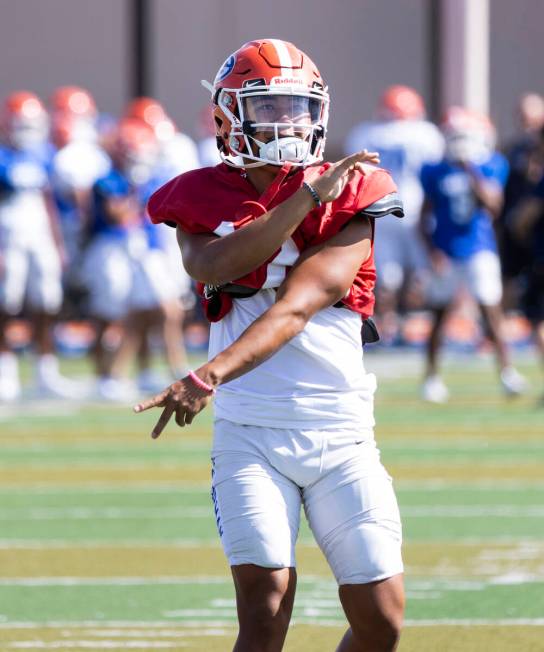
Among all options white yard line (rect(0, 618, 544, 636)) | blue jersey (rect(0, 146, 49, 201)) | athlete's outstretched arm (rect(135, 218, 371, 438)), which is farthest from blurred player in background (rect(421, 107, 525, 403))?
athlete's outstretched arm (rect(135, 218, 371, 438))

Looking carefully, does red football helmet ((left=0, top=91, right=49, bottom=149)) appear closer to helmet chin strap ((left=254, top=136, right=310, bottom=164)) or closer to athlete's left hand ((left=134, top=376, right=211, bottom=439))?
helmet chin strap ((left=254, top=136, right=310, bottom=164))

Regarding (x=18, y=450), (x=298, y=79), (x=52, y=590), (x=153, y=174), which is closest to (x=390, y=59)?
(x=153, y=174)

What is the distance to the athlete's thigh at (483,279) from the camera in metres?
12.7

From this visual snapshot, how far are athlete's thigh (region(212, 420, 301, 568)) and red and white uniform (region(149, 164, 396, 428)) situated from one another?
4.3 inches

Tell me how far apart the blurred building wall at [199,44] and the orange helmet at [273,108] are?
739 inches

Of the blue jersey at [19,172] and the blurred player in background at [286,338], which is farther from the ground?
the blurred player in background at [286,338]

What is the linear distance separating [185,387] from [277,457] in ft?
1.41

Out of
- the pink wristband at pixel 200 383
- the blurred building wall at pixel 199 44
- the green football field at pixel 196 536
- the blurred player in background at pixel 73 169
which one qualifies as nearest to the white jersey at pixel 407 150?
the blurred player in background at pixel 73 169

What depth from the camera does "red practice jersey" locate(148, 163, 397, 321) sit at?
14.4 feet

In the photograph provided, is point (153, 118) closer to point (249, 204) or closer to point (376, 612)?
point (249, 204)

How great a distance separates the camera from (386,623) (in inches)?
167

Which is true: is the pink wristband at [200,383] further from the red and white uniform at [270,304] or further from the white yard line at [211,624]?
the white yard line at [211,624]

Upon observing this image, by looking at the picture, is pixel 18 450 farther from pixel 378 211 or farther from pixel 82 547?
pixel 378 211

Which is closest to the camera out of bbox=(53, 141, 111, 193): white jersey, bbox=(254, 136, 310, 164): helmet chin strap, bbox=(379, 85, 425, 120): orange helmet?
bbox=(254, 136, 310, 164): helmet chin strap
